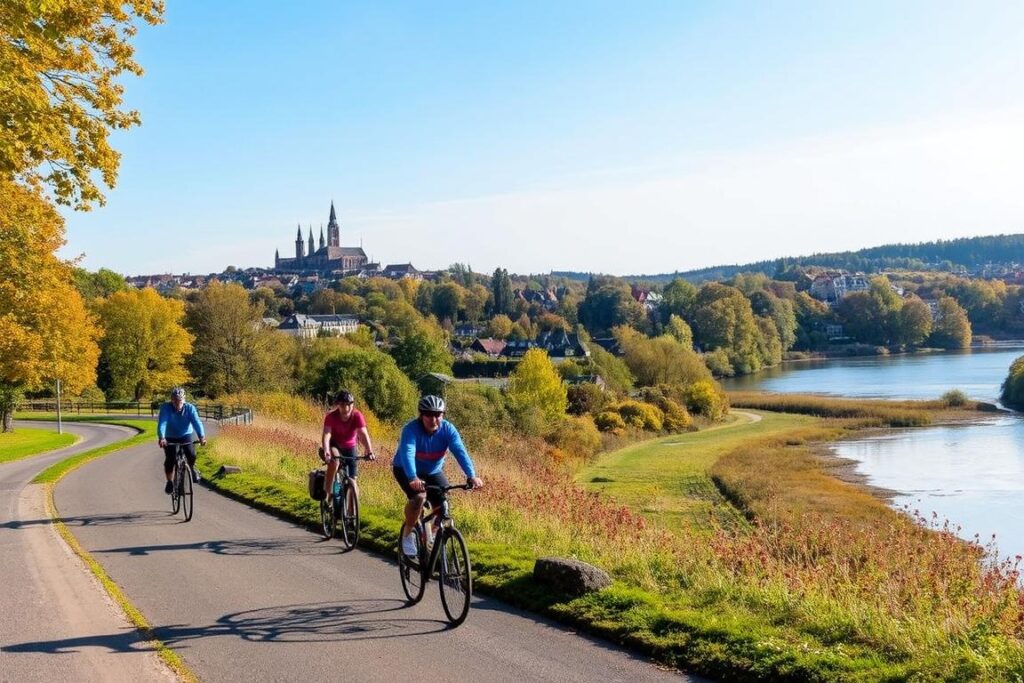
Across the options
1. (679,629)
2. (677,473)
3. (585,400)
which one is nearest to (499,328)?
(585,400)

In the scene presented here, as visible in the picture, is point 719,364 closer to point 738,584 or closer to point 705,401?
point 705,401

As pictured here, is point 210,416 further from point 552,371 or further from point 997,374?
point 997,374

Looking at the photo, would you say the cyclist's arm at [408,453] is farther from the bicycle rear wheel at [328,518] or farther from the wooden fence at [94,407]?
the wooden fence at [94,407]

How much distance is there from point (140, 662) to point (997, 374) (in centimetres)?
10470

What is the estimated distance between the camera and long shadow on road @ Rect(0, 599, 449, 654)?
787 cm

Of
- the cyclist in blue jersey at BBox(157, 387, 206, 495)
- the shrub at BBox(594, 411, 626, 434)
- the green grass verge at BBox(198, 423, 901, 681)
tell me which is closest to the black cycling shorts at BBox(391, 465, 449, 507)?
the green grass verge at BBox(198, 423, 901, 681)

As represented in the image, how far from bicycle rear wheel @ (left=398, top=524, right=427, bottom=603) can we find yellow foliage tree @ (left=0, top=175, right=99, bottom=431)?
10.2 metres

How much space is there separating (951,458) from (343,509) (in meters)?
40.0

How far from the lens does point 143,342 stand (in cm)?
6638

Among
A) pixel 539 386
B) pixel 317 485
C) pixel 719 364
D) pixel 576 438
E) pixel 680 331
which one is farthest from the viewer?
pixel 680 331

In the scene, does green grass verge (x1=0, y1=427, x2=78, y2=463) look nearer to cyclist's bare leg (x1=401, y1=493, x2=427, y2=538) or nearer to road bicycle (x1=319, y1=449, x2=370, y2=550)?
road bicycle (x1=319, y1=449, x2=370, y2=550)

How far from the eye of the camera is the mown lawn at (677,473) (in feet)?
104

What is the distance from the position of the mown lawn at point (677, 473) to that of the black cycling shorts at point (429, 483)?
12.7 metres

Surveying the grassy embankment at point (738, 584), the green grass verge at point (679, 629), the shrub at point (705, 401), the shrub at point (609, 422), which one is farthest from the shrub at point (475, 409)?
the green grass verge at point (679, 629)
